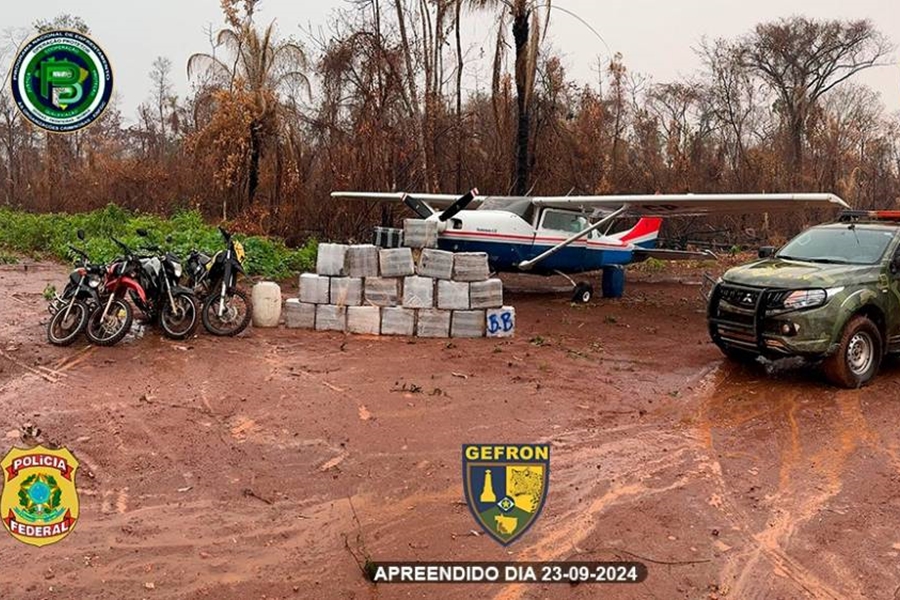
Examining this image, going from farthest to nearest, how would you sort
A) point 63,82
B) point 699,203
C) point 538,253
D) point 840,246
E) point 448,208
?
point 538,253, point 448,208, point 699,203, point 840,246, point 63,82

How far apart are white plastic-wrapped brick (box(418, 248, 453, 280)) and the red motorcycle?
337 cm


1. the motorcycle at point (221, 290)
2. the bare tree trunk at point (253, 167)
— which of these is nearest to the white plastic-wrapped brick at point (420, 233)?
the motorcycle at point (221, 290)

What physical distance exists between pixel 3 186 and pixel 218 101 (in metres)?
16.4

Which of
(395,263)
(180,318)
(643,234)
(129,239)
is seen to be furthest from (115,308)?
(643,234)

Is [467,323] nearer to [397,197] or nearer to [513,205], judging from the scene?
[513,205]

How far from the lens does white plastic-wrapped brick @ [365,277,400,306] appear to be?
898 cm

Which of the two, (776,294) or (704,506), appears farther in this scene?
(776,294)

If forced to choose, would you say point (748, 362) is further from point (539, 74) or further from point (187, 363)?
point (539, 74)

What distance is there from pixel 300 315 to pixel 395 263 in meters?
1.45

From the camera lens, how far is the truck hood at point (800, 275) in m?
6.78

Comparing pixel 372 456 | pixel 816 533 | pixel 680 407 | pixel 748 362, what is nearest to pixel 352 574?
pixel 372 456

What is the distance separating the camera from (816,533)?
399cm

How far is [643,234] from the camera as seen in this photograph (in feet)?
49.7

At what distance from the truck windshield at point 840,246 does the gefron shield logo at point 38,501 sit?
288 inches
